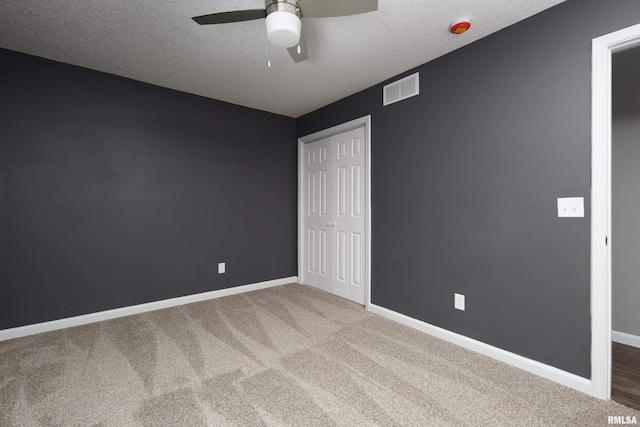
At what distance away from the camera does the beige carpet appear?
150 centimetres

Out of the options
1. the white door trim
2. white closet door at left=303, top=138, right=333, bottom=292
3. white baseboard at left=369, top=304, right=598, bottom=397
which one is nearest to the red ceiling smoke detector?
the white door trim

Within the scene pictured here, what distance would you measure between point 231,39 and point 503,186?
243cm

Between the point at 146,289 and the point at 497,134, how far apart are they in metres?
3.73

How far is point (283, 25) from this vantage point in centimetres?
154

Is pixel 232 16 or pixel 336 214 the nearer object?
pixel 232 16

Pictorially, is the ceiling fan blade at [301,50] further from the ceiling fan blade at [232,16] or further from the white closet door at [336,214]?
the white closet door at [336,214]

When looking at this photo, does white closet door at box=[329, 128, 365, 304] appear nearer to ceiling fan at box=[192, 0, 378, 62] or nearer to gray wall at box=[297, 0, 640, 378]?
gray wall at box=[297, 0, 640, 378]

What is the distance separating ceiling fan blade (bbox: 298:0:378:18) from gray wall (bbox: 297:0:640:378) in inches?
48.3

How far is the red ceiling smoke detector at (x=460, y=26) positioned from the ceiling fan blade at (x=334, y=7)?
0.84m

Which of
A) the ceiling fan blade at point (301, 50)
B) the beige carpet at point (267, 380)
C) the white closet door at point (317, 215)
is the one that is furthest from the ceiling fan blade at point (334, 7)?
the beige carpet at point (267, 380)

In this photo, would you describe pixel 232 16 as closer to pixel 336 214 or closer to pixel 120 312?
pixel 336 214

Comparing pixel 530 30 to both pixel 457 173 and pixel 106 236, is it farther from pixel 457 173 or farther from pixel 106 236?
pixel 106 236

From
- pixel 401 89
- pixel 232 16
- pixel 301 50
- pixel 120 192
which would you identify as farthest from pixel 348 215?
pixel 120 192

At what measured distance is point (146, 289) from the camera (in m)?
3.04
